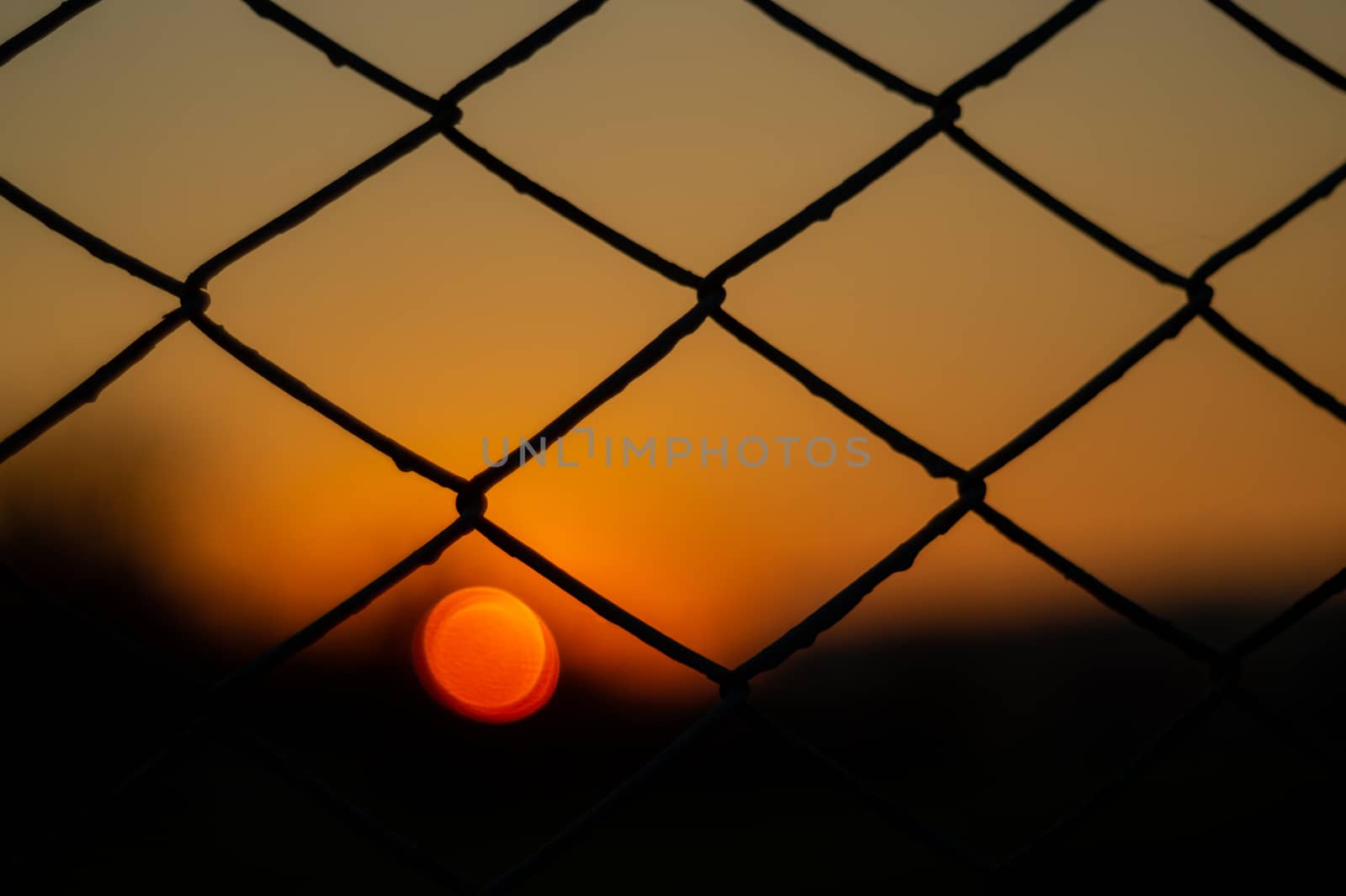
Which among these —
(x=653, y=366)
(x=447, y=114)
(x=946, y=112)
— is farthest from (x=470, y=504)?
(x=946, y=112)

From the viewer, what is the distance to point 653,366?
63 centimetres

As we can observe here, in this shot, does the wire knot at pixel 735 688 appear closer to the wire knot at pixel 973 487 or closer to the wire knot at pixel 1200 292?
the wire knot at pixel 973 487

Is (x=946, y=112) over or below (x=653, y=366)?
over

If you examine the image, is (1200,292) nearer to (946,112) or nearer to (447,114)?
(946,112)

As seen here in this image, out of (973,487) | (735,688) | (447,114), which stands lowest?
(735,688)

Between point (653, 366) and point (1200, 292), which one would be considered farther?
point (1200, 292)

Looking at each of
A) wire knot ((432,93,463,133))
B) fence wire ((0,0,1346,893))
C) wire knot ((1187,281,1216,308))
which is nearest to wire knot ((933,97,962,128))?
fence wire ((0,0,1346,893))

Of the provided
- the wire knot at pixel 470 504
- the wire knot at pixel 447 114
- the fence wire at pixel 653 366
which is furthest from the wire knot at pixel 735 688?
the wire knot at pixel 447 114

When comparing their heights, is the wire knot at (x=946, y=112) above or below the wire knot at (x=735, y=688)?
above

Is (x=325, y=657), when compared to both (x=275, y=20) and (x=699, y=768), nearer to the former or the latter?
(x=699, y=768)

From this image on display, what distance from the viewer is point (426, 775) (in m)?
16.2

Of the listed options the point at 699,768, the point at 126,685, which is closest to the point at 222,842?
the point at 126,685

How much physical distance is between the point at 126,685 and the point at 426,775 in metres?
5.32

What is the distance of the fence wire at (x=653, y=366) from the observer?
58cm
